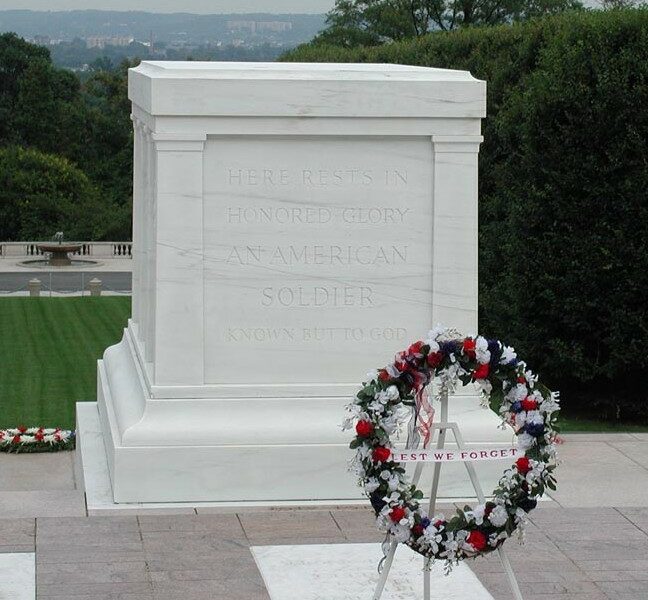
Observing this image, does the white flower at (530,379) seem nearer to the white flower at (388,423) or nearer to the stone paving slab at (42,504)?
the white flower at (388,423)

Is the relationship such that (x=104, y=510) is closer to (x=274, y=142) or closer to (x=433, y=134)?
(x=274, y=142)

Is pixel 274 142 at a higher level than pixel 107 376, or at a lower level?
higher

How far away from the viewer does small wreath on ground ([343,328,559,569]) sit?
6324 millimetres

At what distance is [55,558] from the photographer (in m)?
7.61

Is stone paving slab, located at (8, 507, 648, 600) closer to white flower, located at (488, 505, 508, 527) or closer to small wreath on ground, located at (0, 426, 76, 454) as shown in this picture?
white flower, located at (488, 505, 508, 527)

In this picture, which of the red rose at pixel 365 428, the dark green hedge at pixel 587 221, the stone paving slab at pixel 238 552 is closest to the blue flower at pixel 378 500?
the red rose at pixel 365 428

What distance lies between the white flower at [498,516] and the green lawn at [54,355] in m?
6.89

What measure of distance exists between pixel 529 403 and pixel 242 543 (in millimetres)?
2338

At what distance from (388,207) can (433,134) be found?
1.83 feet

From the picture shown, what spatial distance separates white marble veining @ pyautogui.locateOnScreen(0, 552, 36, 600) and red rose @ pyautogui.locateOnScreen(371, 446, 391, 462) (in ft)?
6.47

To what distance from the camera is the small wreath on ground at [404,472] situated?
6.32 meters

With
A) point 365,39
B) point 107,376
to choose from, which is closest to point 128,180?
point 365,39

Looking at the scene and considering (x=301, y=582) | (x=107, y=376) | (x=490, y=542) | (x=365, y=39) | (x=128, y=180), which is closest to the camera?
(x=490, y=542)

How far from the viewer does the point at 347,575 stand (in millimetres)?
7387
